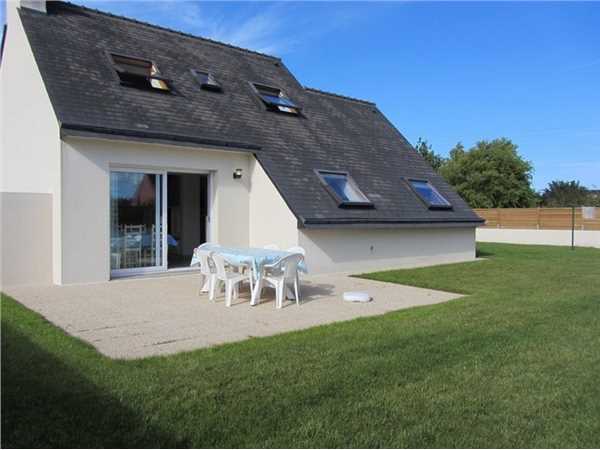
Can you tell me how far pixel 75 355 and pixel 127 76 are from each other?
890cm

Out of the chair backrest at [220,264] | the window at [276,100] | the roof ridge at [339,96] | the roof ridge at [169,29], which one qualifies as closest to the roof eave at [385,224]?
the chair backrest at [220,264]

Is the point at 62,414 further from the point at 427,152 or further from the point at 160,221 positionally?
the point at 427,152

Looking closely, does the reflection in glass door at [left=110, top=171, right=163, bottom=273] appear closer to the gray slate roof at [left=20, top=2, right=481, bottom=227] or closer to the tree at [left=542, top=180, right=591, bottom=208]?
the gray slate roof at [left=20, top=2, right=481, bottom=227]

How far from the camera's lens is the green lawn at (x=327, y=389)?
338cm

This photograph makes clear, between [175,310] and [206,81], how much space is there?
841cm

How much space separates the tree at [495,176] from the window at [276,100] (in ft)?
124

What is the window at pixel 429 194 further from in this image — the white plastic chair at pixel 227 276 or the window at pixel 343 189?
the white plastic chair at pixel 227 276

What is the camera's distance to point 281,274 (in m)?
8.38

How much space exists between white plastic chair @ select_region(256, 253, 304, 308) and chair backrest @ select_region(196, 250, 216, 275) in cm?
101

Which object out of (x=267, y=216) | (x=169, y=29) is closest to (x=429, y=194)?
(x=267, y=216)

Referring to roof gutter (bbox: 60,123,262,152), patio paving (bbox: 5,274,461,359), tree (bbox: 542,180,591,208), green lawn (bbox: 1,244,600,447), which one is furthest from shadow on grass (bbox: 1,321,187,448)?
tree (bbox: 542,180,591,208)

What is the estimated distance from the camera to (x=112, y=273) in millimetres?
10656

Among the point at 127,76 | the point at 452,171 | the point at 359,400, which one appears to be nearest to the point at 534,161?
the point at 452,171

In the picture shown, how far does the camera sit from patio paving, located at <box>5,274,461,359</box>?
233 inches
